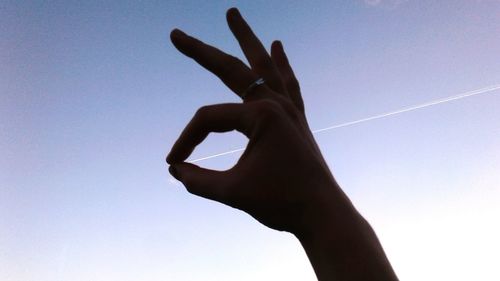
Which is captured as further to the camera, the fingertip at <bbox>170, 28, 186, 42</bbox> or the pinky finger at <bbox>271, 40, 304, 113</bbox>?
the pinky finger at <bbox>271, 40, 304, 113</bbox>

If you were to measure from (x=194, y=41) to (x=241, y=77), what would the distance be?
0.26 m

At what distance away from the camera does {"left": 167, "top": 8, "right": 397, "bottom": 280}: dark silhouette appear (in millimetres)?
1187

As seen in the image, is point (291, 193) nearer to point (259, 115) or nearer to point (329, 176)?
point (329, 176)

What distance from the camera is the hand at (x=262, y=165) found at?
4.27 ft

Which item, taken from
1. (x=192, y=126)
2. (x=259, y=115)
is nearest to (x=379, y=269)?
(x=259, y=115)

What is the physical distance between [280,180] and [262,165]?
0.28 ft

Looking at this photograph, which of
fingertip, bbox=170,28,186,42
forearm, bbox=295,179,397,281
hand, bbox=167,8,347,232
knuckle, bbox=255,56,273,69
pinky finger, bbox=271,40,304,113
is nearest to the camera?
forearm, bbox=295,179,397,281

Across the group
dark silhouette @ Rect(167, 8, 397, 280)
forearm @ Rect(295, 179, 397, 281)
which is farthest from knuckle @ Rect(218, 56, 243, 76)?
forearm @ Rect(295, 179, 397, 281)

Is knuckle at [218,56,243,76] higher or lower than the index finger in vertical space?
higher

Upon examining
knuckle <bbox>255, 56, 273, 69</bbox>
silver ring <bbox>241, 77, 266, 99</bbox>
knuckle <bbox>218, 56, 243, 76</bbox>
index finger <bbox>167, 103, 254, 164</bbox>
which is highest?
knuckle <bbox>255, 56, 273, 69</bbox>

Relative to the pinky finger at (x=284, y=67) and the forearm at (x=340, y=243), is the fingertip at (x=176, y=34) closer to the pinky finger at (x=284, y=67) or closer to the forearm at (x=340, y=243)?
the pinky finger at (x=284, y=67)

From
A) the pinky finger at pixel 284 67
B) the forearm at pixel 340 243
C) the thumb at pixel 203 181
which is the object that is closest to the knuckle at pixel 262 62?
the pinky finger at pixel 284 67

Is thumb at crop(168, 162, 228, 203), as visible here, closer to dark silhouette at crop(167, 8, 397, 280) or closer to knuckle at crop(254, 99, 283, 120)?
dark silhouette at crop(167, 8, 397, 280)

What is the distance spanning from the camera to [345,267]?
3.76ft
